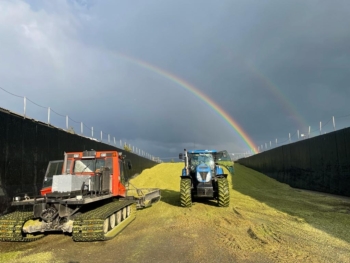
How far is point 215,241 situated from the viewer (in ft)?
26.7

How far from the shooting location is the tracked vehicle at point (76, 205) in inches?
328

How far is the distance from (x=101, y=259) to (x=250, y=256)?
3245 millimetres

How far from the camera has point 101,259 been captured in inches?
269

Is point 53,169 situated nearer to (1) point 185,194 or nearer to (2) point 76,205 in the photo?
(2) point 76,205

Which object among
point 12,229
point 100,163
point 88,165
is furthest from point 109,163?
point 12,229

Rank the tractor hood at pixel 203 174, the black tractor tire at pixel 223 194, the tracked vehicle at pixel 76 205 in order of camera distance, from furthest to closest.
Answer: the tractor hood at pixel 203 174
the black tractor tire at pixel 223 194
the tracked vehicle at pixel 76 205

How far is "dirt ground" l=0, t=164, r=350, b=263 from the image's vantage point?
22.3 feet

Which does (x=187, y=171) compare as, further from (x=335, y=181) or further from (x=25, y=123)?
(x=335, y=181)

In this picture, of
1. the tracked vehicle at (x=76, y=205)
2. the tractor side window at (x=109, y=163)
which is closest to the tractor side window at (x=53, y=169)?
the tracked vehicle at (x=76, y=205)

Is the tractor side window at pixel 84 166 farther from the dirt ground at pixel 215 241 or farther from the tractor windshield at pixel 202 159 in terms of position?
the tractor windshield at pixel 202 159

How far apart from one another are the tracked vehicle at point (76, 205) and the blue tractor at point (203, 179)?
3.24 m

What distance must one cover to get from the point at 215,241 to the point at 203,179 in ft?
23.0

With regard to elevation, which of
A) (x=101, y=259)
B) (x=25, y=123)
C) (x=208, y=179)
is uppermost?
(x=25, y=123)

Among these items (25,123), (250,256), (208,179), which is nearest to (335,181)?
(208,179)
